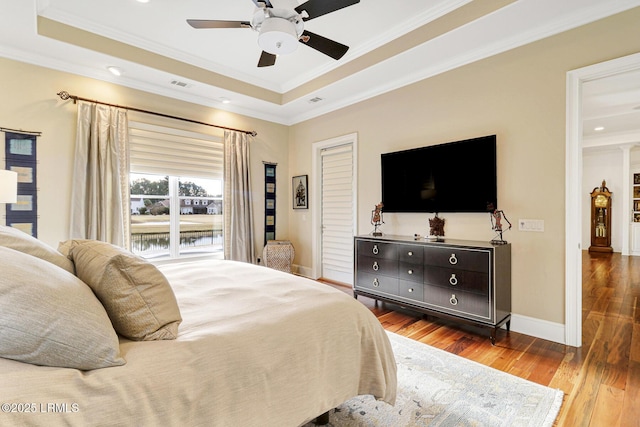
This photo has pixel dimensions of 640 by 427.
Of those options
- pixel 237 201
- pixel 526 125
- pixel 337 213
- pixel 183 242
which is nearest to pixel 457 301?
pixel 526 125

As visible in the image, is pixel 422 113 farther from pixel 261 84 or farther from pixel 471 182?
pixel 261 84

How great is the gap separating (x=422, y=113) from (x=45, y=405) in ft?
13.0

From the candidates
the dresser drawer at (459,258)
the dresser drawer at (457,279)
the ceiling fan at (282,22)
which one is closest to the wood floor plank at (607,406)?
the dresser drawer at (457,279)

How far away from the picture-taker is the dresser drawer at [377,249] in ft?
11.3

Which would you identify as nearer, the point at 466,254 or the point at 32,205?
the point at 466,254

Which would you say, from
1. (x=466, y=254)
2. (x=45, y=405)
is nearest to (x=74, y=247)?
(x=45, y=405)

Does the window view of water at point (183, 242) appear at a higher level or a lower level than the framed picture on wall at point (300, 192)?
lower

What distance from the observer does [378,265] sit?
Answer: 3600 mm

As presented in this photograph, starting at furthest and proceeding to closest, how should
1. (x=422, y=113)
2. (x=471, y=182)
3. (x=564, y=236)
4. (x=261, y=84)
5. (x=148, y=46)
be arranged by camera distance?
(x=261, y=84), (x=422, y=113), (x=148, y=46), (x=471, y=182), (x=564, y=236)

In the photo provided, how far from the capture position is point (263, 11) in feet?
7.34

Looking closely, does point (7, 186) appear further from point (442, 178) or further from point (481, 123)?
point (481, 123)

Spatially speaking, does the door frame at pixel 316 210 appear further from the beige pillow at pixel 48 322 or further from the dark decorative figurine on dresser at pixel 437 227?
the beige pillow at pixel 48 322

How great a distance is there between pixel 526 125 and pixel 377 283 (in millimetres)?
2248

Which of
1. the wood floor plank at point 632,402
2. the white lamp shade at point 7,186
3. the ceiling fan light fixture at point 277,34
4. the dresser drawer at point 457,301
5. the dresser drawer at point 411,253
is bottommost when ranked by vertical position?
the wood floor plank at point 632,402
